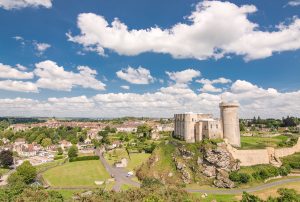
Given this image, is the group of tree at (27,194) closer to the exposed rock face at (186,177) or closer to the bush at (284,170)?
the exposed rock face at (186,177)

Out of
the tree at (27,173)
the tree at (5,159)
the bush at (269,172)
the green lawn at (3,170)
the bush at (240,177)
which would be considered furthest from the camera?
the tree at (5,159)

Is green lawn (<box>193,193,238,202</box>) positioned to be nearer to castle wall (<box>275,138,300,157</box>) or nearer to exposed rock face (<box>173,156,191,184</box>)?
exposed rock face (<box>173,156,191,184</box>)

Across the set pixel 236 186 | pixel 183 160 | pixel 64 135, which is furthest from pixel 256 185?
pixel 64 135

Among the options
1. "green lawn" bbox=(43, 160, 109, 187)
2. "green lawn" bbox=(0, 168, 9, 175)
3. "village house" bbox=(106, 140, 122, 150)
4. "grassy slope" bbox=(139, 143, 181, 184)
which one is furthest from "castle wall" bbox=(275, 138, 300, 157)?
"green lawn" bbox=(0, 168, 9, 175)

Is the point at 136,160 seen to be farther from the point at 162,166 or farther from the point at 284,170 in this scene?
the point at 284,170

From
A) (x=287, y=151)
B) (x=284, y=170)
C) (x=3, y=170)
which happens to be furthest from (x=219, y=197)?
(x=3, y=170)

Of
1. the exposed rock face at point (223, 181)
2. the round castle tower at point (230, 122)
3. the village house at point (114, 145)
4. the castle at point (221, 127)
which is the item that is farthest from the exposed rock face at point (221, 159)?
the village house at point (114, 145)
